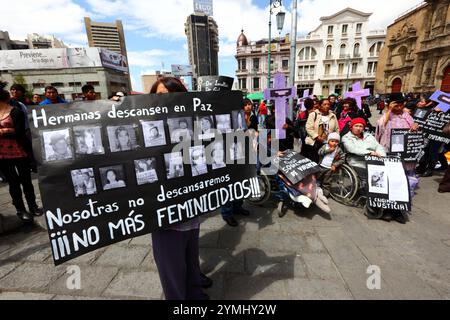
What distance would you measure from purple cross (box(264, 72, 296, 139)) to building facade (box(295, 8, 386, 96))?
147 feet

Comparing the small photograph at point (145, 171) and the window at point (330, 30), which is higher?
the window at point (330, 30)

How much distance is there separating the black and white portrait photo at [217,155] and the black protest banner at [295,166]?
187cm

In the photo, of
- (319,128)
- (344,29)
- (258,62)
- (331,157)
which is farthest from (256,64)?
(331,157)

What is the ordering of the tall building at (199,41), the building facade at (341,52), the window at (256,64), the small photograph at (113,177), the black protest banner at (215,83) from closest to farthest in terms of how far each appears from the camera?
the small photograph at (113,177) < the black protest banner at (215,83) < the building facade at (341,52) < the window at (256,64) < the tall building at (199,41)

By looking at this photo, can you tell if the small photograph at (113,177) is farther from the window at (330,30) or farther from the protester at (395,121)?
the window at (330,30)

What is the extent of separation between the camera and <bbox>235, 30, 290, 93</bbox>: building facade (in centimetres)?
4322

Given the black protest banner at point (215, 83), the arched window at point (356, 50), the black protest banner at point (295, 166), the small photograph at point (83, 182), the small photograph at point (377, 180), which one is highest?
the arched window at point (356, 50)

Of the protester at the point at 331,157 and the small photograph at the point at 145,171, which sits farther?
the protester at the point at 331,157

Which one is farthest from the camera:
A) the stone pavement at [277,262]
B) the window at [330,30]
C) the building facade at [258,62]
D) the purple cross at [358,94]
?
the building facade at [258,62]

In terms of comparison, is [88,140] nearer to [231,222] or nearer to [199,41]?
[231,222]


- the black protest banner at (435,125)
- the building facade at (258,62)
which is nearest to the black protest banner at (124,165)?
the black protest banner at (435,125)

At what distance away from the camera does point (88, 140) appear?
131 cm

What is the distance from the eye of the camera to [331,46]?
1641 inches

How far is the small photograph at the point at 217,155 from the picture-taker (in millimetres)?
1683
